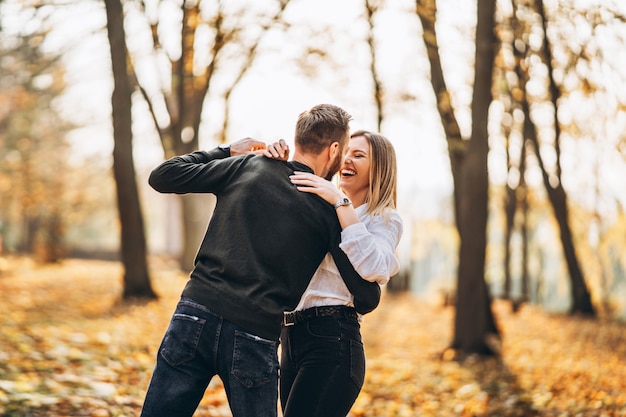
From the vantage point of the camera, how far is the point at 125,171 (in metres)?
14.5

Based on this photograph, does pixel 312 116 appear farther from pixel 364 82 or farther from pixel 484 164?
pixel 364 82

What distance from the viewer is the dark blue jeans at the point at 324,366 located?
10.5 ft

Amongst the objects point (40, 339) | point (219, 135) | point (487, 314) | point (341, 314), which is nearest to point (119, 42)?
point (40, 339)

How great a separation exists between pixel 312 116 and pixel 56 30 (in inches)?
583

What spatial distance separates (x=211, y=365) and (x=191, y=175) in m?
0.83

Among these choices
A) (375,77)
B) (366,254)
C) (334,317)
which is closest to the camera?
(366,254)

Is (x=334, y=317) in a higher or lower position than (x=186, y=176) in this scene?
lower

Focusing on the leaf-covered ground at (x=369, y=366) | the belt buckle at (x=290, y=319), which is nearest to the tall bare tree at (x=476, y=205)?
the leaf-covered ground at (x=369, y=366)

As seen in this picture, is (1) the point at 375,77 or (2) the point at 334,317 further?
(1) the point at 375,77

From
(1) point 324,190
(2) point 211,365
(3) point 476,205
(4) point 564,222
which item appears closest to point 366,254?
(1) point 324,190

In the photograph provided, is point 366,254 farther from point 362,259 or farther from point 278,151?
point 278,151

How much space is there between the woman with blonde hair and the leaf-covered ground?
3022 millimetres

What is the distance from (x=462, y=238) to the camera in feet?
38.5

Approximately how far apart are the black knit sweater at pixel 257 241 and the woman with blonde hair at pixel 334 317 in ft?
0.23
